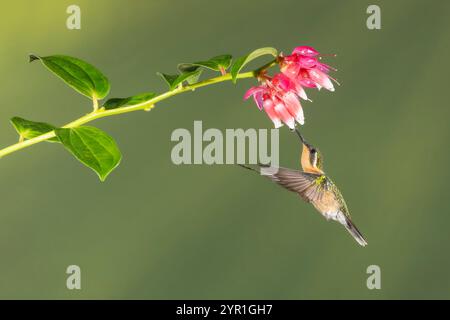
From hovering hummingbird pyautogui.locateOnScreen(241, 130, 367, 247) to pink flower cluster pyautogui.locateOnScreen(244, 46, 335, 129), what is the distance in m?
0.14

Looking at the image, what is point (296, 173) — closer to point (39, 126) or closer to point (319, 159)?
point (319, 159)

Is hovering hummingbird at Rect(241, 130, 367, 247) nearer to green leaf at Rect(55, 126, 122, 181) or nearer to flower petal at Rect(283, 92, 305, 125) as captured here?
flower petal at Rect(283, 92, 305, 125)

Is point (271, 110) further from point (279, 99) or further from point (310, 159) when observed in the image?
point (310, 159)

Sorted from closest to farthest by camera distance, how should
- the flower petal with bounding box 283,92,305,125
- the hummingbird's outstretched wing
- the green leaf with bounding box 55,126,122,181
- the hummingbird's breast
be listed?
the green leaf with bounding box 55,126,122,181
the flower petal with bounding box 283,92,305,125
the hummingbird's outstretched wing
the hummingbird's breast

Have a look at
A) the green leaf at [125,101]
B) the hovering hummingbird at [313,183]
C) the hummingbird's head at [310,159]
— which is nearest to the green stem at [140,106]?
the green leaf at [125,101]

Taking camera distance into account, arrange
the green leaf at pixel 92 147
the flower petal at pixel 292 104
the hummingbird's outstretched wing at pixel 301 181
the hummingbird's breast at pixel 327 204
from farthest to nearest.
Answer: the hummingbird's breast at pixel 327 204
the hummingbird's outstretched wing at pixel 301 181
the flower petal at pixel 292 104
the green leaf at pixel 92 147

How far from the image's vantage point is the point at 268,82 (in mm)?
755

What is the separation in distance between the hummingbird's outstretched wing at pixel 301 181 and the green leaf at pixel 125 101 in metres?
0.23

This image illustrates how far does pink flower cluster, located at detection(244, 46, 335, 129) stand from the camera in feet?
2.36

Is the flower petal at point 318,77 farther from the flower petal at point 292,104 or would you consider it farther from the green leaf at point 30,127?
the green leaf at point 30,127

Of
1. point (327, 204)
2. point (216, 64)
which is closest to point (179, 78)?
point (216, 64)

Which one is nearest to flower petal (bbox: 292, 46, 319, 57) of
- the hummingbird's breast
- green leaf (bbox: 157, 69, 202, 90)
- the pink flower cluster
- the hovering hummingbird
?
the pink flower cluster

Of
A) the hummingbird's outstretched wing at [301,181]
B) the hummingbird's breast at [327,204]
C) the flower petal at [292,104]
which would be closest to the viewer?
the flower petal at [292,104]

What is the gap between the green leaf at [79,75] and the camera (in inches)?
28.8
